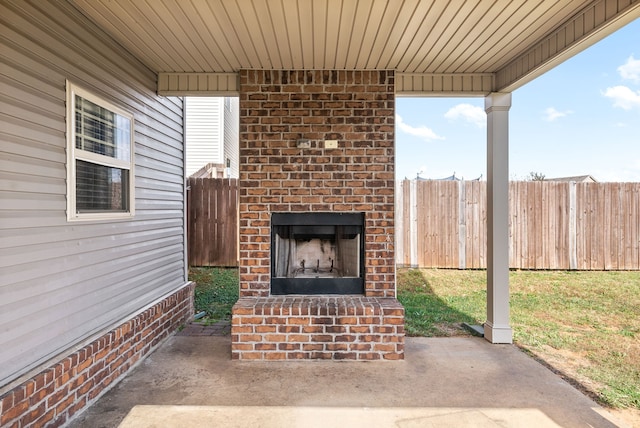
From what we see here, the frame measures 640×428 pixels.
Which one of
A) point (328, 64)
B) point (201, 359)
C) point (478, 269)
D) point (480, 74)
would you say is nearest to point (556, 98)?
point (478, 269)

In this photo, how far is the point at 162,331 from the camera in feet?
12.1

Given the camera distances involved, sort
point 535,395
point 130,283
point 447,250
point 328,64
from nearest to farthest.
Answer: point 535,395 → point 130,283 → point 328,64 → point 447,250

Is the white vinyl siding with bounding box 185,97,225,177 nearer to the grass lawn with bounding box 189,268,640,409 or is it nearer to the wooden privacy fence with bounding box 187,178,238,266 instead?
the wooden privacy fence with bounding box 187,178,238,266

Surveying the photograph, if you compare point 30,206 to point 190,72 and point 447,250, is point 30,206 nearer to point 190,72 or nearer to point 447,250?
point 190,72

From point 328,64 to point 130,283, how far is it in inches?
104

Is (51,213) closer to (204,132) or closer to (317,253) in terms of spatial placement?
(317,253)

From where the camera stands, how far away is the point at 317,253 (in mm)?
3834

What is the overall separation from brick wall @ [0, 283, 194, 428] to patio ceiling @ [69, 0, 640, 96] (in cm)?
230

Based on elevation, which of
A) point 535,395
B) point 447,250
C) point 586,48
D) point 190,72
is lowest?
point 535,395

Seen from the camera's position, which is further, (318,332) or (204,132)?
(204,132)

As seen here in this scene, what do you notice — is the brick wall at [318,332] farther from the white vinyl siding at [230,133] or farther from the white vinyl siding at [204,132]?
the white vinyl siding at [230,133]

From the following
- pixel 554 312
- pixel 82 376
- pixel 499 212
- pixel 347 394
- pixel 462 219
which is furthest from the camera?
pixel 462 219

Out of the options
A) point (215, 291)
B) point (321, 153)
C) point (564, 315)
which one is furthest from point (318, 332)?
point (564, 315)

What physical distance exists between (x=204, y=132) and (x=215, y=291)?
16.4 feet
